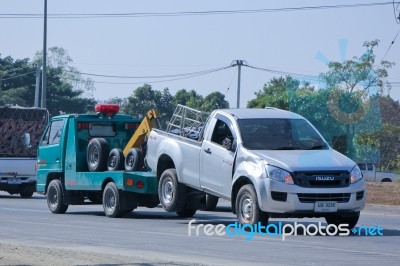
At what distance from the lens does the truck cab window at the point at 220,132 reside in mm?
17984

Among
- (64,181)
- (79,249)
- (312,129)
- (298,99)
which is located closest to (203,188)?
(312,129)

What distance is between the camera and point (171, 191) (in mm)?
19219

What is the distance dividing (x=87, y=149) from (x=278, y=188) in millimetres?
7371

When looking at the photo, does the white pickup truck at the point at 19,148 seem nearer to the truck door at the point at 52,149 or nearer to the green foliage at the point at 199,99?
the truck door at the point at 52,149

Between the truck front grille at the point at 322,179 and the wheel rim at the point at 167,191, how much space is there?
12.9ft

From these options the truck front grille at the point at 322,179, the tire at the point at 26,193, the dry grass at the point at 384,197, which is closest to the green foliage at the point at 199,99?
the dry grass at the point at 384,197

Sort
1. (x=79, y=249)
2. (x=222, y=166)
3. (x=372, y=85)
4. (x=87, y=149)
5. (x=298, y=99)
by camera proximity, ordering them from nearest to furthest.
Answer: (x=79, y=249)
(x=222, y=166)
(x=87, y=149)
(x=372, y=85)
(x=298, y=99)

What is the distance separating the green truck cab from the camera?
68.7 ft

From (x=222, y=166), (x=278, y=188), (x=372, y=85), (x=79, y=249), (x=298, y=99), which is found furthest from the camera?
(x=298, y=99)

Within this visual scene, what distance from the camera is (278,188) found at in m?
15.8

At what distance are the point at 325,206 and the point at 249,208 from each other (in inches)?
52.4

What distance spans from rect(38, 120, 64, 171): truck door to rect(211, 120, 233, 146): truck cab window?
6.17 m

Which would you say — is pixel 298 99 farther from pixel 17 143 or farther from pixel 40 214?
pixel 40 214

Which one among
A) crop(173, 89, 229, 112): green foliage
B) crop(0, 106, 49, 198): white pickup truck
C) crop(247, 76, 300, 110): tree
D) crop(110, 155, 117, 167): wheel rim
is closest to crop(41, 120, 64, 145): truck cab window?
crop(110, 155, 117, 167): wheel rim
